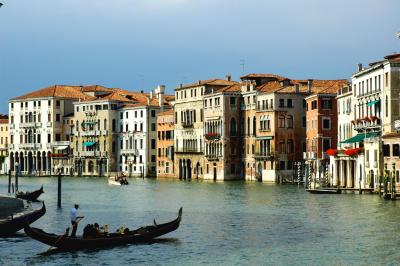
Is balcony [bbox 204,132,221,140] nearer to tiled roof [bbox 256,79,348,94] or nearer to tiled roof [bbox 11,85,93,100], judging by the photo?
tiled roof [bbox 256,79,348,94]

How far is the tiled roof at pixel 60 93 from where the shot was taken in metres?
104

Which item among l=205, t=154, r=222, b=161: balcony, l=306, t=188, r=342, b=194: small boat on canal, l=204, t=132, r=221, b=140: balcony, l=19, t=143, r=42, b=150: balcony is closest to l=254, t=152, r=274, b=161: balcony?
l=205, t=154, r=222, b=161: balcony

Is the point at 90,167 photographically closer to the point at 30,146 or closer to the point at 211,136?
the point at 30,146

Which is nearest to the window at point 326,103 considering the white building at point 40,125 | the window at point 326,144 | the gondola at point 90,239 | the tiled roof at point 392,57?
the window at point 326,144

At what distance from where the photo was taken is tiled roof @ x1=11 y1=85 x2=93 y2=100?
104 m

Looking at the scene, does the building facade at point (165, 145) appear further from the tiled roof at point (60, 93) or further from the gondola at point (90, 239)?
the gondola at point (90, 239)

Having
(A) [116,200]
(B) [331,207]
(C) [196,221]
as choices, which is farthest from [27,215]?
(A) [116,200]

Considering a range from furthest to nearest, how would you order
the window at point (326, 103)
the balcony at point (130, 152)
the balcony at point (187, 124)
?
1. the balcony at point (130, 152)
2. the balcony at point (187, 124)
3. the window at point (326, 103)

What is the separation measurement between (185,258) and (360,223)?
33.1 ft

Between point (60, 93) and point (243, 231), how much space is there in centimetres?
7532

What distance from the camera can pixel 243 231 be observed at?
1240 inches

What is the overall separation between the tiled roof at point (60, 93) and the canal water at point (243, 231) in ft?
177

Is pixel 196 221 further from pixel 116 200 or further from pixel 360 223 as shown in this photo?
pixel 116 200

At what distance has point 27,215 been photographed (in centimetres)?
2864
